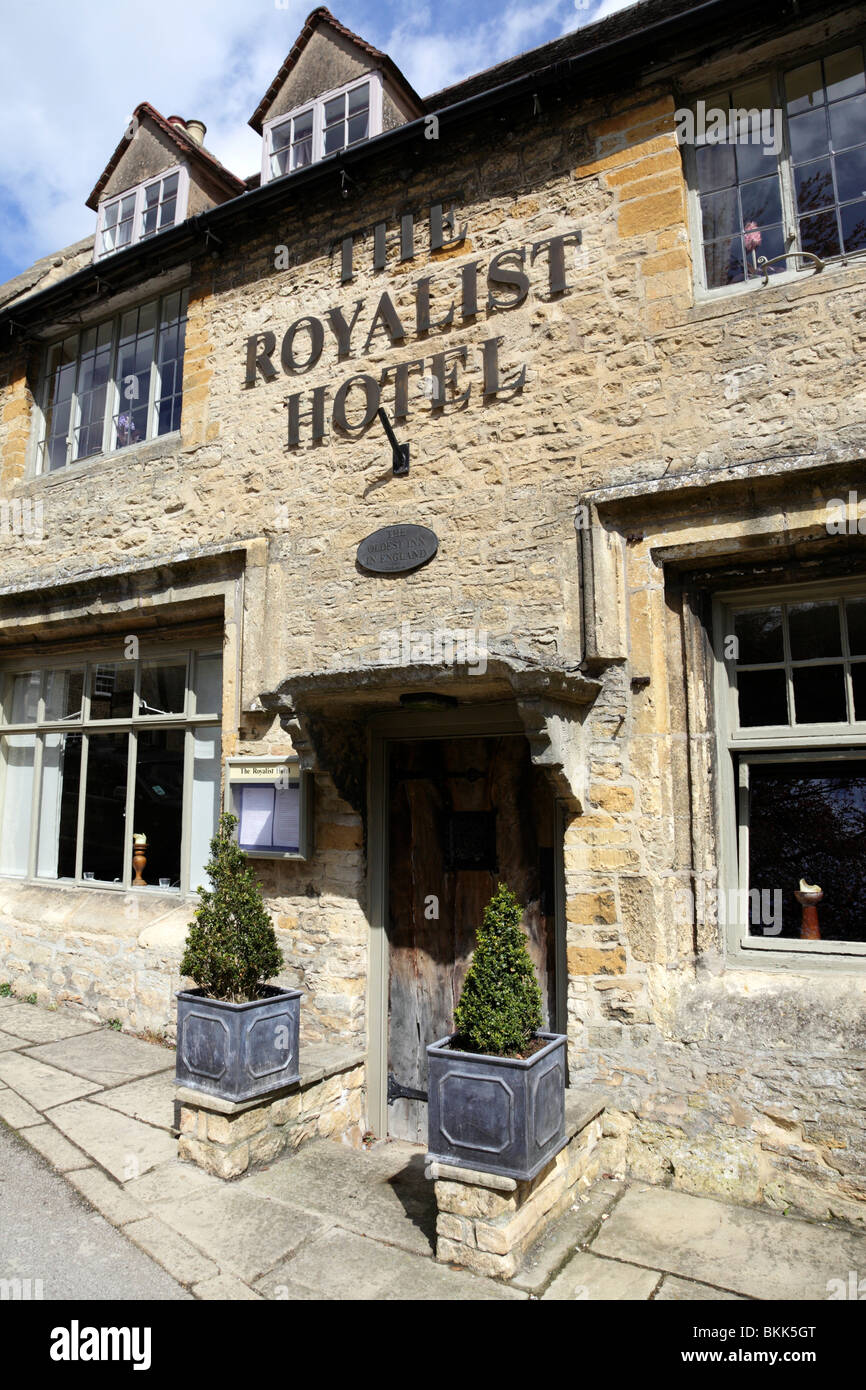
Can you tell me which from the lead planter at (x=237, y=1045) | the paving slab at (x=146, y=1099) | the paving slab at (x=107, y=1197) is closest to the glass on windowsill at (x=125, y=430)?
the lead planter at (x=237, y=1045)

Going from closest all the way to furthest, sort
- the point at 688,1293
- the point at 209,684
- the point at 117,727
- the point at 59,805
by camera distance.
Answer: the point at 688,1293 → the point at 209,684 → the point at 117,727 → the point at 59,805

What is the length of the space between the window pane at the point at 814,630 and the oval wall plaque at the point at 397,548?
6.77ft

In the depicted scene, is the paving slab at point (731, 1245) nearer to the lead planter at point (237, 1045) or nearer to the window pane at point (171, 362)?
the lead planter at point (237, 1045)

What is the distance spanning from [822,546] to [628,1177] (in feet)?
10.5

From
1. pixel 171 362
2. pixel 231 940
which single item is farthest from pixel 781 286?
pixel 171 362

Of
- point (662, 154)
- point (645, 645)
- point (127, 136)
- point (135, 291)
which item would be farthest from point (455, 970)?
point (127, 136)

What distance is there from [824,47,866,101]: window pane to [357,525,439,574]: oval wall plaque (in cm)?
314

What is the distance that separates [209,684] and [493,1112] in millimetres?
4218

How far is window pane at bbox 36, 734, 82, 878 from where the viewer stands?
7.46 metres

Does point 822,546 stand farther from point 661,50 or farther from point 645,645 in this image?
point 661,50

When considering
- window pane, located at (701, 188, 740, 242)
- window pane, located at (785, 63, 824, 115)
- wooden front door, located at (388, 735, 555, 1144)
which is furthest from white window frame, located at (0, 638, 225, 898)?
window pane, located at (785, 63, 824, 115)

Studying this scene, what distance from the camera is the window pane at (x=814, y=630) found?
4301mm

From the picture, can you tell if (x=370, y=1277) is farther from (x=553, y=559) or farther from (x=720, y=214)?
(x=720, y=214)

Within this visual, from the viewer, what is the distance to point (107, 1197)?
3.86m
